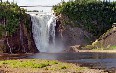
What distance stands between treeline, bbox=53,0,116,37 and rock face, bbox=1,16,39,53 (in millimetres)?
15444

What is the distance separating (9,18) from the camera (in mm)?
102500

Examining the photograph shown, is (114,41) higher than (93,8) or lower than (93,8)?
lower

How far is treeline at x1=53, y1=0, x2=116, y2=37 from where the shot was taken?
119 m

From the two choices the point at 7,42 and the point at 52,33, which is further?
the point at 52,33

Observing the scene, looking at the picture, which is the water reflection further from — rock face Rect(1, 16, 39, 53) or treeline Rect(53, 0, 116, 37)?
treeline Rect(53, 0, 116, 37)

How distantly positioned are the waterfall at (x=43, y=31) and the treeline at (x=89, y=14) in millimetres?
5500

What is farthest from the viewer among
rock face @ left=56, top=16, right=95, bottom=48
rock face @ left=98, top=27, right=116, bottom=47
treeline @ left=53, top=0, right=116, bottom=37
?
treeline @ left=53, top=0, right=116, bottom=37

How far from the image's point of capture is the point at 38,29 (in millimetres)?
112562

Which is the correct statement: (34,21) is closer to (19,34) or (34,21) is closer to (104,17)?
(19,34)

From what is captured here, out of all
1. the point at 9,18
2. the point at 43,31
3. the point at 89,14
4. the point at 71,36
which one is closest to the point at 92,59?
the point at 9,18

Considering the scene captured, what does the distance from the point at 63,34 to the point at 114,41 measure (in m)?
17.3

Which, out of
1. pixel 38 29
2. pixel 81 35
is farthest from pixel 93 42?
pixel 38 29

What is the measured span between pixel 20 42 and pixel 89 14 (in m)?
27.4

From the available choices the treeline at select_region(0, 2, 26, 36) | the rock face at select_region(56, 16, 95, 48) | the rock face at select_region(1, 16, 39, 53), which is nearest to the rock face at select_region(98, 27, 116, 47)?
the rock face at select_region(56, 16, 95, 48)
